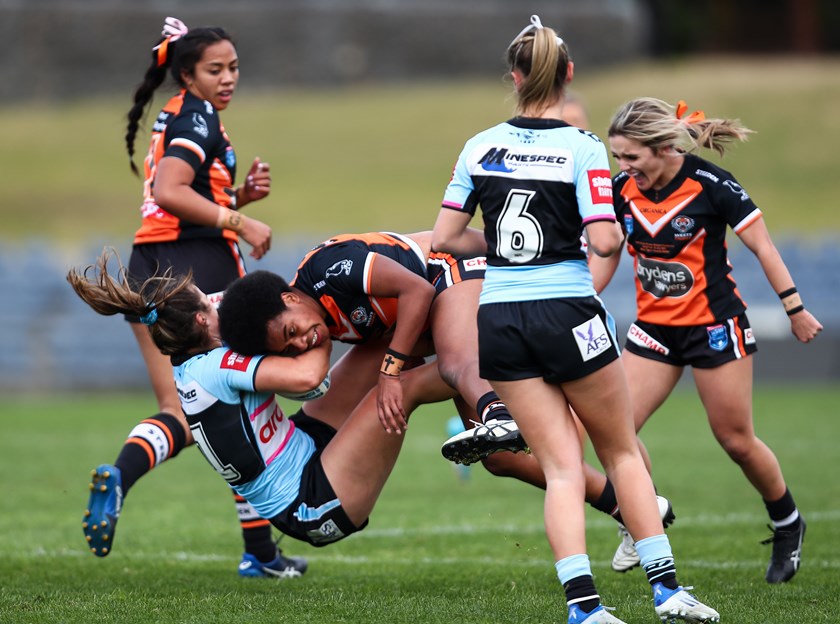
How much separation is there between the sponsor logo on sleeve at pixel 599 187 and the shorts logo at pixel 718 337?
1.58 m

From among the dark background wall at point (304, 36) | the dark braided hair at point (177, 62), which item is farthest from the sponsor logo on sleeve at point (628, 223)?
the dark background wall at point (304, 36)

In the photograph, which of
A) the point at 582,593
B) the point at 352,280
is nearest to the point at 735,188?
the point at 352,280

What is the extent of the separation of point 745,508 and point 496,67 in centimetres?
3087

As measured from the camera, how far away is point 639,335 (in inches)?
235

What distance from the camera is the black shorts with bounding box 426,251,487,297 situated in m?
5.47

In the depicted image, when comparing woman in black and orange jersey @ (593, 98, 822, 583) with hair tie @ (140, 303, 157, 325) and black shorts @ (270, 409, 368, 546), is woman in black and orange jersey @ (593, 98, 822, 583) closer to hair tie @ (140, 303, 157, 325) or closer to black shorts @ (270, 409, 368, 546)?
black shorts @ (270, 409, 368, 546)

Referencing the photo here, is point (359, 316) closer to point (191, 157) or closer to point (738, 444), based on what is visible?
point (191, 157)

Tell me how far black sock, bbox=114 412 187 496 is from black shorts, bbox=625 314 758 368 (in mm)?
2284

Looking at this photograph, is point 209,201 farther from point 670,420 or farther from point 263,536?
point 670,420

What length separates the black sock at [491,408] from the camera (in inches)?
190

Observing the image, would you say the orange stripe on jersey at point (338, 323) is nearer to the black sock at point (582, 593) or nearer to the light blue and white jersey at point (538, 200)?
the light blue and white jersey at point (538, 200)

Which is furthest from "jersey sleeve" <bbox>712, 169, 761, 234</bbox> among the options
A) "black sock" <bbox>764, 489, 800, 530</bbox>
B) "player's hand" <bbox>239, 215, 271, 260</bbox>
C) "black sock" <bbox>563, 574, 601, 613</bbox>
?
"player's hand" <bbox>239, 215, 271, 260</bbox>

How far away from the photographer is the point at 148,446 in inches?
229

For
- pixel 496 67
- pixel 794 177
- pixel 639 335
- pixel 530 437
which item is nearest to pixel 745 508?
pixel 639 335
